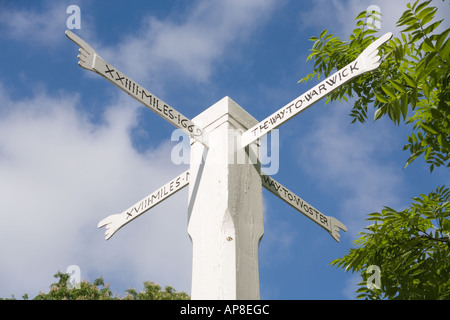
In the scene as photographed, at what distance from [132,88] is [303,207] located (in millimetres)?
1408

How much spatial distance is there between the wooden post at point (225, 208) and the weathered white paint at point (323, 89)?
0.57ft

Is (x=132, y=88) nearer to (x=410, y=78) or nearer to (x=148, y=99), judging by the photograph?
(x=148, y=99)

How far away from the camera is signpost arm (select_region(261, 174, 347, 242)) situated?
325 centimetres

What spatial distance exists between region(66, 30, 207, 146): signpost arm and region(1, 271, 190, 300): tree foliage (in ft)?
42.3

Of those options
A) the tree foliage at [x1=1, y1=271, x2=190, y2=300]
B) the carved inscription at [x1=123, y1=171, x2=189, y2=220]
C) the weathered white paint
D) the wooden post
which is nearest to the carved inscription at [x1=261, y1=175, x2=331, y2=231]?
the wooden post

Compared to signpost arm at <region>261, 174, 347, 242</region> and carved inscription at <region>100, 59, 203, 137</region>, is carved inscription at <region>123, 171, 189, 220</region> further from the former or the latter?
signpost arm at <region>261, 174, 347, 242</region>

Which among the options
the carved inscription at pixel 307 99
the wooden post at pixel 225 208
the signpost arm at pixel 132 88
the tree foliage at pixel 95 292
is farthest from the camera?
the tree foliage at pixel 95 292

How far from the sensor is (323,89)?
2.91m

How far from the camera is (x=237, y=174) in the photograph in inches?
114

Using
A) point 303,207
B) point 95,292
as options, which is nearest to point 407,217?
point 303,207

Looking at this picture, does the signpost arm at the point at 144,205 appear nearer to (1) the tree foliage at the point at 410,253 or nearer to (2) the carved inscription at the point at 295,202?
(2) the carved inscription at the point at 295,202

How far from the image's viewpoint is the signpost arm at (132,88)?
278 centimetres

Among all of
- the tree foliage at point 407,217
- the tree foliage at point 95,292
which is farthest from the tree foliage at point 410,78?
the tree foliage at point 95,292
